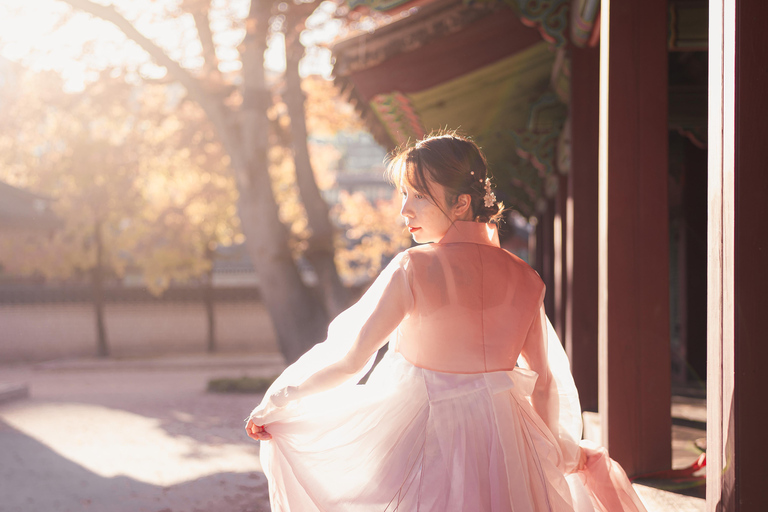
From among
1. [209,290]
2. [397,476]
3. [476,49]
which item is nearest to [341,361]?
[397,476]

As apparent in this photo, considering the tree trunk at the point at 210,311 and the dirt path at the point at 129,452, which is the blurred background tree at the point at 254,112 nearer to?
the dirt path at the point at 129,452

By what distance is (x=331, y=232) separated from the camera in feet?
32.0

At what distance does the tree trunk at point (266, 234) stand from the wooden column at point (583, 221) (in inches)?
220

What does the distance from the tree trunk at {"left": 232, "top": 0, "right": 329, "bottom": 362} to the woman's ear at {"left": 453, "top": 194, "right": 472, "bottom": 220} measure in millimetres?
7853

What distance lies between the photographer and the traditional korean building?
5.09 ft

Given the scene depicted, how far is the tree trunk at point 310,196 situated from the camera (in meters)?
9.58

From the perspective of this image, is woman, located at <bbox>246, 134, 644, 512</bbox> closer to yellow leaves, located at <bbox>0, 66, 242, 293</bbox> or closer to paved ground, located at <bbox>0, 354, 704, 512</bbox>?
paved ground, located at <bbox>0, 354, 704, 512</bbox>

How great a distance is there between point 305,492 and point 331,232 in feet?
25.5

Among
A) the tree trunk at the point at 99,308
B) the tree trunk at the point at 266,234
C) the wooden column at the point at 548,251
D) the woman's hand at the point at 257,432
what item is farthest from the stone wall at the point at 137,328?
the woman's hand at the point at 257,432

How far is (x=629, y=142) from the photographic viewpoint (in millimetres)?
2684

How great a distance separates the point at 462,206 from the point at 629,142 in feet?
3.48
